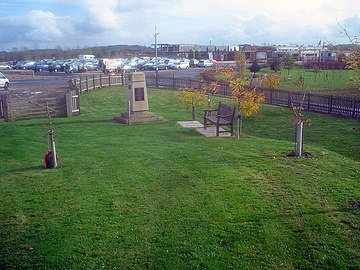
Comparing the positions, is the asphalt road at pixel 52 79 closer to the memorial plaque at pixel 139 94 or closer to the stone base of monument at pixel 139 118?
the memorial plaque at pixel 139 94

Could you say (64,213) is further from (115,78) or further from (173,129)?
(115,78)

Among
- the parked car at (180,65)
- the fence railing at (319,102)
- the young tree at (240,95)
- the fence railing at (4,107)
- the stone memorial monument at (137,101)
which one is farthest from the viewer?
the parked car at (180,65)

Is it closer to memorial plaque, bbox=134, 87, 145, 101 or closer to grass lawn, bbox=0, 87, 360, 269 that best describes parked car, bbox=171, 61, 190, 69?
memorial plaque, bbox=134, 87, 145, 101

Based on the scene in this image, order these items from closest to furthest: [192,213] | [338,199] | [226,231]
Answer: [226,231]
[192,213]
[338,199]

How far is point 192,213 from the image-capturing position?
6766mm

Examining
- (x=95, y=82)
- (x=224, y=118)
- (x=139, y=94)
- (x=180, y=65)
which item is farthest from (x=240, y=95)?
(x=180, y=65)

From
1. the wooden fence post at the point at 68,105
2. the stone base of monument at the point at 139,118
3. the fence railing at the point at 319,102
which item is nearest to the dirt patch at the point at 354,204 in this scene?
the fence railing at the point at 319,102

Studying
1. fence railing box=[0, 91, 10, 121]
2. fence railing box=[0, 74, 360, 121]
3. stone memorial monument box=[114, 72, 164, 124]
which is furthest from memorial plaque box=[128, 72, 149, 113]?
fence railing box=[0, 91, 10, 121]

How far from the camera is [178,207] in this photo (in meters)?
7.00

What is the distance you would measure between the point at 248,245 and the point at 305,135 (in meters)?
11.6

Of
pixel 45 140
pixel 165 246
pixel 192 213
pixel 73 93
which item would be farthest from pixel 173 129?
pixel 165 246

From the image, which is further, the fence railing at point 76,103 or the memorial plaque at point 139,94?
the fence railing at point 76,103

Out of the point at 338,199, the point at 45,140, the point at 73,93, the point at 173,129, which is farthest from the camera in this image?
the point at 73,93

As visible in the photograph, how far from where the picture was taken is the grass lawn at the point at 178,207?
549cm
